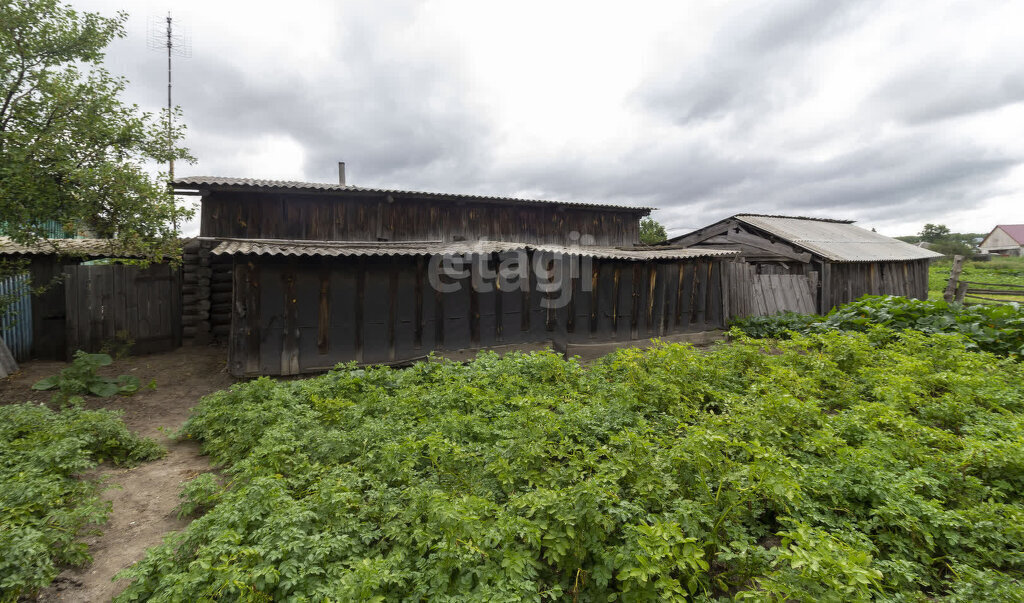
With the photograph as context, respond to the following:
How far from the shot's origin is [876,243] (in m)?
21.1

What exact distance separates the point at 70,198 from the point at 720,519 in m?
10.6

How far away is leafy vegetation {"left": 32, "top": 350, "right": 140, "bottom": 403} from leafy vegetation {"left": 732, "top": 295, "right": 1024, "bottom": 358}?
40.8 feet

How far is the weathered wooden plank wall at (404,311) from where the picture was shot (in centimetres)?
859

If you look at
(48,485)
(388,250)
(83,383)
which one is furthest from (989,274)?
→ (83,383)

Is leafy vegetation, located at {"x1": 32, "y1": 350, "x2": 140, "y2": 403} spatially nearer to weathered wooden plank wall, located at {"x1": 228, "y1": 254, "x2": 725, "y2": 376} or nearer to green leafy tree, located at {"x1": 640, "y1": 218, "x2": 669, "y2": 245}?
weathered wooden plank wall, located at {"x1": 228, "y1": 254, "x2": 725, "y2": 376}

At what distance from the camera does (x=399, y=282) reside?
959cm

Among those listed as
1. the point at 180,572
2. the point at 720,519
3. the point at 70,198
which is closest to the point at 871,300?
the point at 720,519

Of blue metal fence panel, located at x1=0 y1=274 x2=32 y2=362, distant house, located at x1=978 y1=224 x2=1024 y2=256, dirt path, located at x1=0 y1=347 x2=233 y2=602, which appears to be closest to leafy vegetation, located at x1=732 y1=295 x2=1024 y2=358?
dirt path, located at x1=0 y1=347 x2=233 y2=602

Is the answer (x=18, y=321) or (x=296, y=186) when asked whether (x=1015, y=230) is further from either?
(x=18, y=321)

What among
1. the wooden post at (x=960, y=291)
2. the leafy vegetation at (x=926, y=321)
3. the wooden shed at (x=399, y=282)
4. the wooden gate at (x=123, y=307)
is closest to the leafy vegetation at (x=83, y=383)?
the wooden shed at (x=399, y=282)

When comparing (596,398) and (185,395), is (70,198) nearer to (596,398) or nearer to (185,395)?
(185,395)

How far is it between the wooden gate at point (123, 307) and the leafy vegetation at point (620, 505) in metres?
8.16

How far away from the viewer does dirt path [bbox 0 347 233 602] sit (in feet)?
11.3

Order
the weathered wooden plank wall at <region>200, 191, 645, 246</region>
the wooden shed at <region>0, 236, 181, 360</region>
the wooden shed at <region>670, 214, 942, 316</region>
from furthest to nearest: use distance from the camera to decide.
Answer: the wooden shed at <region>670, 214, 942, 316</region>
the weathered wooden plank wall at <region>200, 191, 645, 246</region>
the wooden shed at <region>0, 236, 181, 360</region>
